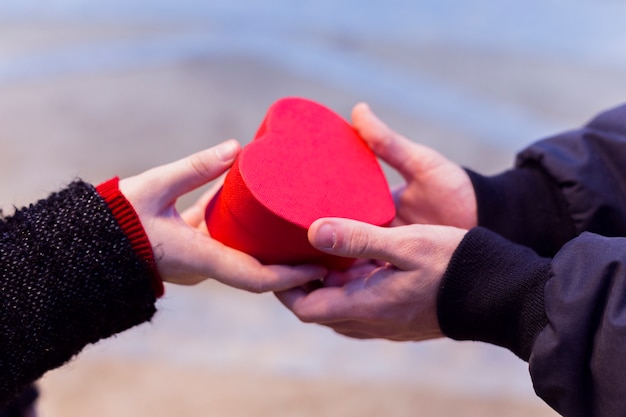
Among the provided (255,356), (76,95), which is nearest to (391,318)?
(255,356)

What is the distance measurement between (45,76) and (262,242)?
188 cm

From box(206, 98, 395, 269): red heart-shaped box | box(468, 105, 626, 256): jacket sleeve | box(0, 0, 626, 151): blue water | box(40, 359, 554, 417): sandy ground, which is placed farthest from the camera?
box(0, 0, 626, 151): blue water

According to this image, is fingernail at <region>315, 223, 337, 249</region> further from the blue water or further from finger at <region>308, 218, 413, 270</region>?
the blue water

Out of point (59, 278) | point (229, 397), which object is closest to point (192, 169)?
point (59, 278)

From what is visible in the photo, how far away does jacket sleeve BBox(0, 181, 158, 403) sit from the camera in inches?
25.0

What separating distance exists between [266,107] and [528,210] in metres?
1.34

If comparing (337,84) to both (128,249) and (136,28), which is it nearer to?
(136,28)

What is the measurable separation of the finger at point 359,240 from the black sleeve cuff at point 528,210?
0.21 m

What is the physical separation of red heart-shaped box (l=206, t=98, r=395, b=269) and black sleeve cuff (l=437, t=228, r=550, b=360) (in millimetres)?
92

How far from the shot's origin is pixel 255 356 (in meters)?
1.32

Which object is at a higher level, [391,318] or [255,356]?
[391,318]

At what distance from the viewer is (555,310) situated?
58cm

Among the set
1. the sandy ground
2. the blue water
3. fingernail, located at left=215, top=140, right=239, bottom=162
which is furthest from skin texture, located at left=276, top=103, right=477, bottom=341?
the blue water

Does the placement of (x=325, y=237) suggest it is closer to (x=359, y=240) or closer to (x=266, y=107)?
(x=359, y=240)
